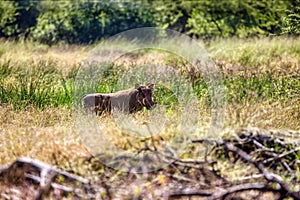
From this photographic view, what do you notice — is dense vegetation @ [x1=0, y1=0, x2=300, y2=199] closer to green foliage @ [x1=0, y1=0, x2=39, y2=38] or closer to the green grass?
the green grass

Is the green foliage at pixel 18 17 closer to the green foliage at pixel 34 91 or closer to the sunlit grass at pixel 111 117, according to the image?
the sunlit grass at pixel 111 117

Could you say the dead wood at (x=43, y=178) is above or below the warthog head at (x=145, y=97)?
above

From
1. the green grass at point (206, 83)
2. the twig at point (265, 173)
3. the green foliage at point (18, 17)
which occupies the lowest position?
the green foliage at point (18, 17)

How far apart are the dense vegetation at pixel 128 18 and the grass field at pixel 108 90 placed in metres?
4.01

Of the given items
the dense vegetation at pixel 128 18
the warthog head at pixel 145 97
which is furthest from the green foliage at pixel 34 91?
the dense vegetation at pixel 128 18

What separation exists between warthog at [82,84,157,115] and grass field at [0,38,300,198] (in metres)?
0.20

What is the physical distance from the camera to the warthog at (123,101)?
670cm

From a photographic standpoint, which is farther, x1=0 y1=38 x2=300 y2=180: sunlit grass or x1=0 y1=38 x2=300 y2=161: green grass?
x1=0 y1=38 x2=300 y2=161: green grass

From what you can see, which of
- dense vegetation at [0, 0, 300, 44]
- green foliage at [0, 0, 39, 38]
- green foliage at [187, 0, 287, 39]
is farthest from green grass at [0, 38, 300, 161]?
green foliage at [0, 0, 39, 38]

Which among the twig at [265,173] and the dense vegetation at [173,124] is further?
the dense vegetation at [173,124]

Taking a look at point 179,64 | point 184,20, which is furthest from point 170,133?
point 184,20

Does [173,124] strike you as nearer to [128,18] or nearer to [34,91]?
[34,91]

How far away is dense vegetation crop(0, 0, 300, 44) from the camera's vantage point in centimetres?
1659

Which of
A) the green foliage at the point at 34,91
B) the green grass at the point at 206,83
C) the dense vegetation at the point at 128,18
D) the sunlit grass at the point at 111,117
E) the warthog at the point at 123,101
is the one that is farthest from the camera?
the dense vegetation at the point at 128,18
